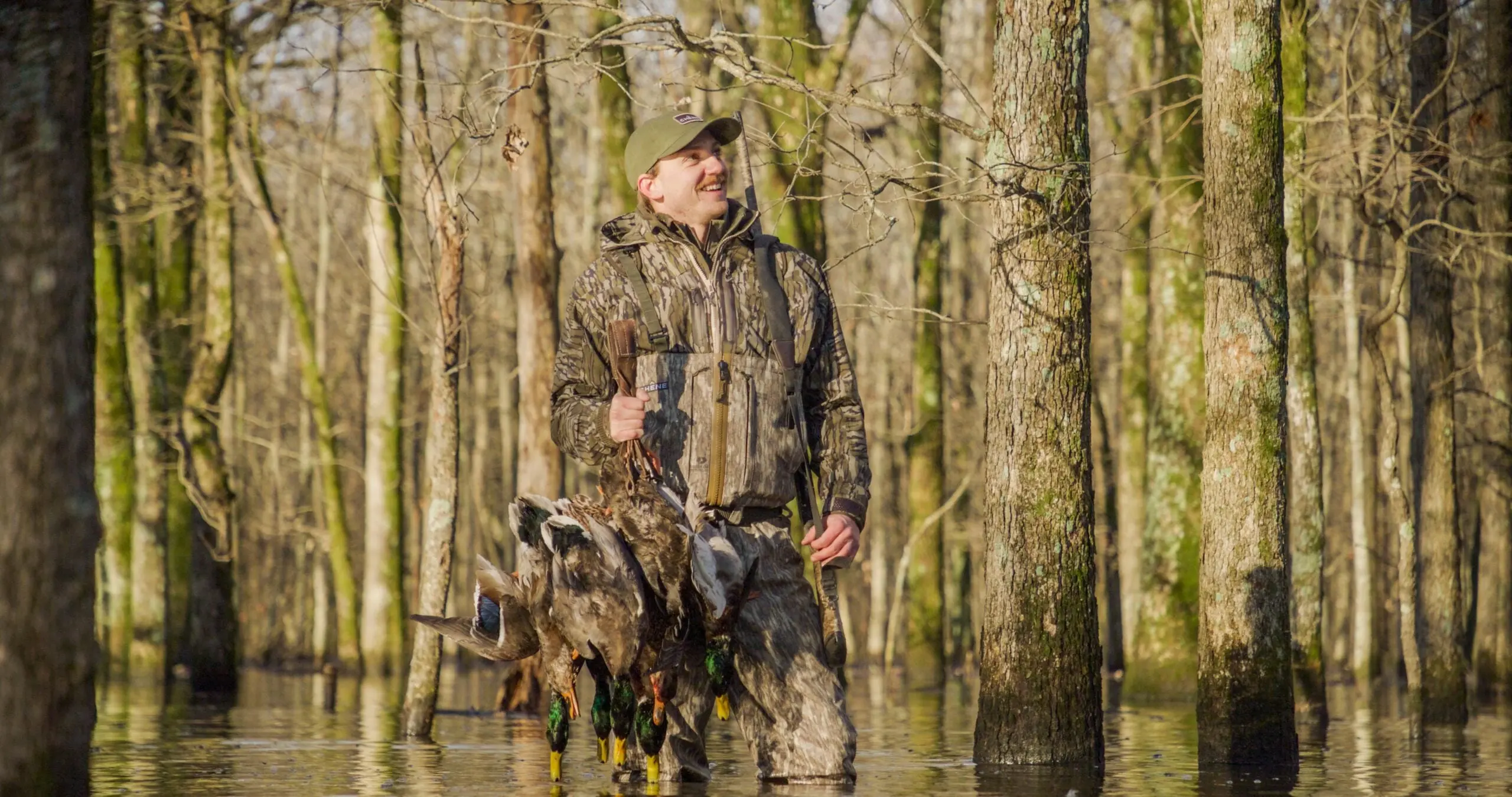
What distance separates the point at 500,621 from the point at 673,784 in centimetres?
122

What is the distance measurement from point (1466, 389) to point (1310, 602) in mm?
2731

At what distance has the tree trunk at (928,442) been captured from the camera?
2536 cm

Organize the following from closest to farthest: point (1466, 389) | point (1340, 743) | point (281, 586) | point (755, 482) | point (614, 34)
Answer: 1. point (755, 482)
2. point (614, 34)
3. point (1340, 743)
4. point (1466, 389)
5. point (281, 586)

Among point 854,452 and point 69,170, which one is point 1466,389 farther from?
point 69,170

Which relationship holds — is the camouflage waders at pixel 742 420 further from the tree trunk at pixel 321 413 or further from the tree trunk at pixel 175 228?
the tree trunk at pixel 321 413

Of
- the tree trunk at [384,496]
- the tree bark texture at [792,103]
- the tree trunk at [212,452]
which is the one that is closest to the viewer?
the tree bark texture at [792,103]

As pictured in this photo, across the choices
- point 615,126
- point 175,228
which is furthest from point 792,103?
point 175,228

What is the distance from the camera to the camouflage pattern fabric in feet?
24.6

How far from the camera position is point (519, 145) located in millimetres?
12156

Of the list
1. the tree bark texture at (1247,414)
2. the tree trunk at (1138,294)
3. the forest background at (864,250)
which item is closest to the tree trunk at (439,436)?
the forest background at (864,250)

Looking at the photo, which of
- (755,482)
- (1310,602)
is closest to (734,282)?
(755,482)

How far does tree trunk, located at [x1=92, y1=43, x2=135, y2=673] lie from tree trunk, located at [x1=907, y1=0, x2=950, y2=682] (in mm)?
9347

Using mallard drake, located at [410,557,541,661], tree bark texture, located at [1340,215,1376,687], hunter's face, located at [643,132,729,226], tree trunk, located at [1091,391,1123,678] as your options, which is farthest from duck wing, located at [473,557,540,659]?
tree bark texture, located at [1340,215,1376,687]

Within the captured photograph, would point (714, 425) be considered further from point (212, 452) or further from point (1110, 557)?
point (1110, 557)
